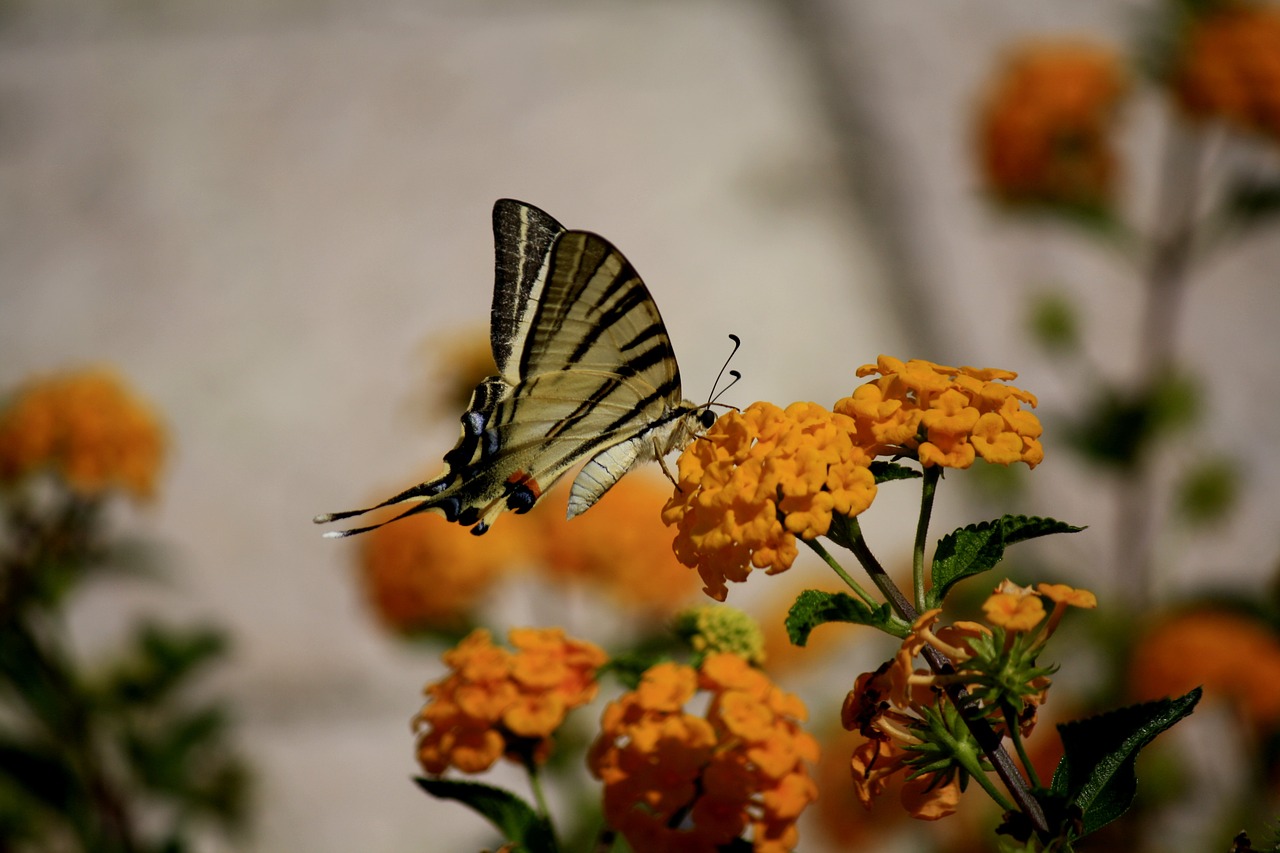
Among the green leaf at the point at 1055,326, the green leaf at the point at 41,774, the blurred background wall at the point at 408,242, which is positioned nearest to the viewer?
the green leaf at the point at 41,774

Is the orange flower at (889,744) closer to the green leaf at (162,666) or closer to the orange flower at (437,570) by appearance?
the orange flower at (437,570)

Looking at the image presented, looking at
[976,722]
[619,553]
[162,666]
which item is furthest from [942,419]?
[162,666]

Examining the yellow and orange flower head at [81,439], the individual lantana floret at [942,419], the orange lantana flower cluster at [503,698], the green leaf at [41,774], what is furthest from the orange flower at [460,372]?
the individual lantana floret at [942,419]

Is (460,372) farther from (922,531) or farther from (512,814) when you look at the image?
(922,531)

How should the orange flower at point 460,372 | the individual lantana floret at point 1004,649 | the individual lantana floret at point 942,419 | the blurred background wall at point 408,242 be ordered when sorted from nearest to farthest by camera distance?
the individual lantana floret at point 1004,649, the individual lantana floret at point 942,419, the orange flower at point 460,372, the blurred background wall at point 408,242

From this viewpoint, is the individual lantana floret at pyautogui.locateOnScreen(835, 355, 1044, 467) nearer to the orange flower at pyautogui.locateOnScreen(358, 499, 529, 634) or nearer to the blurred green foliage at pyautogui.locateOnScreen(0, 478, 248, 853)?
the orange flower at pyautogui.locateOnScreen(358, 499, 529, 634)

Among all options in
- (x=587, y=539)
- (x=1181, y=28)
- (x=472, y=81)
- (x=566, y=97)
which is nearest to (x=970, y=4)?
(x=566, y=97)

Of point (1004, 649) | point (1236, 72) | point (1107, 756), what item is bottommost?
point (1107, 756)
